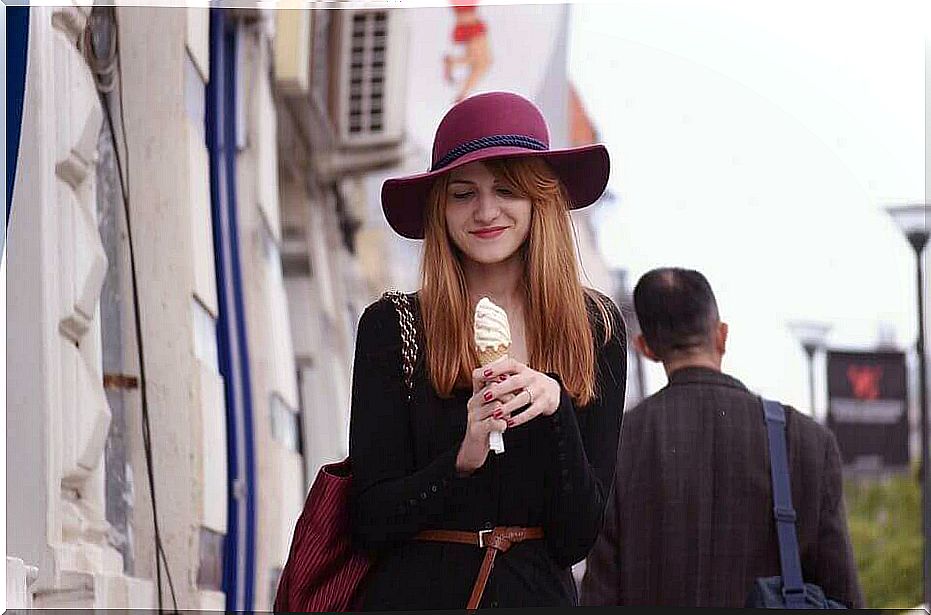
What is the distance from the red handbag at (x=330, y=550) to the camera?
2781mm

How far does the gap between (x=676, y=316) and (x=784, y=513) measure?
0.49m

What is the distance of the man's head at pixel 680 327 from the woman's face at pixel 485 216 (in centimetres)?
70

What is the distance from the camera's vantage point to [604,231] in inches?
148

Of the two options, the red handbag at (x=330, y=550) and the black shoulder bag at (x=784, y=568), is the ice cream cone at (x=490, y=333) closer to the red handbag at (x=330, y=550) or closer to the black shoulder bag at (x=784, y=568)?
the red handbag at (x=330, y=550)

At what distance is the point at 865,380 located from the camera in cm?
385

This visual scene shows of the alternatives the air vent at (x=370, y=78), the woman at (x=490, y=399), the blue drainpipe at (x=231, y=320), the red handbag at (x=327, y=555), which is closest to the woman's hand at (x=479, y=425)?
the woman at (x=490, y=399)

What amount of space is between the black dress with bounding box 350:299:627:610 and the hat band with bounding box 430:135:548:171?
38cm

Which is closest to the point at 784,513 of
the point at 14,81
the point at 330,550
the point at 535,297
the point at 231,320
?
the point at 535,297

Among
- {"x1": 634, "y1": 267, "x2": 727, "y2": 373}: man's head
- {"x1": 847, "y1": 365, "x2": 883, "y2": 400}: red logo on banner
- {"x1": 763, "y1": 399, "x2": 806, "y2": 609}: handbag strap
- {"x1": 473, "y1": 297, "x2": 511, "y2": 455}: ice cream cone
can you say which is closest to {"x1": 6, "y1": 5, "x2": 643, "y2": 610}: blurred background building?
{"x1": 634, "y1": 267, "x2": 727, "y2": 373}: man's head

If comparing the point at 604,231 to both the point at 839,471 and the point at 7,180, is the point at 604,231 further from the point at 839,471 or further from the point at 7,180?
the point at 7,180

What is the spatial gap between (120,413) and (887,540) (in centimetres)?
189

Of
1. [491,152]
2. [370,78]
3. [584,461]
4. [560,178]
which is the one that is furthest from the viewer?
[370,78]

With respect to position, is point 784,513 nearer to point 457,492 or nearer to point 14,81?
point 457,492

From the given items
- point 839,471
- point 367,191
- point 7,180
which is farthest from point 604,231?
point 7,180
